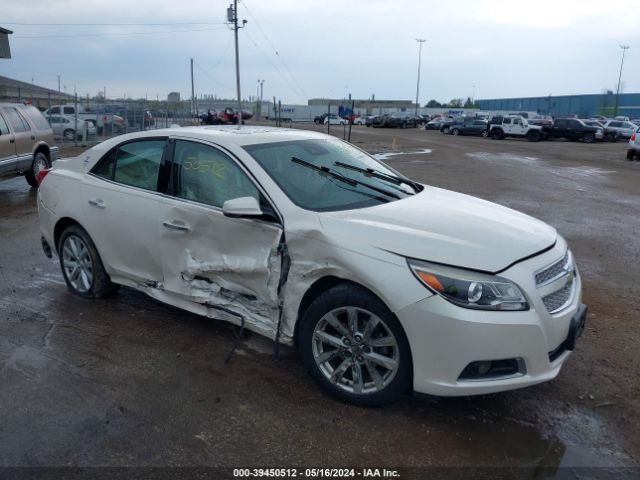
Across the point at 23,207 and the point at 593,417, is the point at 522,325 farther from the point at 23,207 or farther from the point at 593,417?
the point at 23,207

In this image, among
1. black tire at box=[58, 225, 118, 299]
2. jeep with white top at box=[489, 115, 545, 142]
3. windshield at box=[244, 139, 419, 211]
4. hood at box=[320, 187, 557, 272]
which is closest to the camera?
hood at box=[320, 187, 557, 272]

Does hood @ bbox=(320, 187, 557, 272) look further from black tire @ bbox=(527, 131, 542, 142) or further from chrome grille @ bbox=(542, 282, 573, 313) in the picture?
black tire @ bbox=(527, 131, 542, 142)

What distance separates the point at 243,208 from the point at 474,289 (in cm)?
151

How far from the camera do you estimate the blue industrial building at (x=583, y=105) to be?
82.1 m

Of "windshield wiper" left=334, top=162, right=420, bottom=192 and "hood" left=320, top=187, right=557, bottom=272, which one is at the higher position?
"windshield wiper" left=334, top=162, right=420, bottom=192

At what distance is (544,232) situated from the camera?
368cm

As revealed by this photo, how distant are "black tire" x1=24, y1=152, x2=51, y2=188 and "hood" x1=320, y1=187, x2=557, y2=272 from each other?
10.1m

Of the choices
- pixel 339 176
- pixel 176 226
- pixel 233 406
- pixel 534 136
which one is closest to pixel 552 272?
pixel 339 176

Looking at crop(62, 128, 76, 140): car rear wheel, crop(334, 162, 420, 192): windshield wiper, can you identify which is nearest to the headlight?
crop(334, 162, 420, 192): windshield wiper

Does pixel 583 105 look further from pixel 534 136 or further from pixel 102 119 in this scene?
pixel 102 119

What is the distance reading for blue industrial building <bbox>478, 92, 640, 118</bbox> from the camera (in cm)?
8212

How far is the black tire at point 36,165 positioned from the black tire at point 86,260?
7.50m

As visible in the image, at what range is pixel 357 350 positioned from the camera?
3287 mm

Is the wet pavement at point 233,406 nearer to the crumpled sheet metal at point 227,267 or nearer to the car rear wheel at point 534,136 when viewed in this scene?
the crumpled sheet metal at point 227,267
